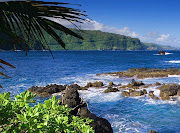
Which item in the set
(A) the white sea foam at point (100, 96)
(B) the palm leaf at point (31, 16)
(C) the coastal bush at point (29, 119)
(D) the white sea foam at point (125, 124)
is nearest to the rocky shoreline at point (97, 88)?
(A) the white sea foam at point (100, 96)

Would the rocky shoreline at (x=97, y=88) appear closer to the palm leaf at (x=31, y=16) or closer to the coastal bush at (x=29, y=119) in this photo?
the coastal bush at (x=29, y=119)

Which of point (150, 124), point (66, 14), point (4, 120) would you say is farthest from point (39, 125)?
point (150, 124)

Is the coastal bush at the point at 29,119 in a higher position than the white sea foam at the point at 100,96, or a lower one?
higher

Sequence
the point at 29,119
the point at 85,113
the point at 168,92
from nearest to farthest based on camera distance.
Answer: the point at 29,119 < the point at 85,113 < the point at 168,92

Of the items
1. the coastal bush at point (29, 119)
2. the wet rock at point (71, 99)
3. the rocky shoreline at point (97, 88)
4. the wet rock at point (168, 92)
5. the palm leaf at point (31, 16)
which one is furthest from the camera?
the wet rock at point (168, 92)

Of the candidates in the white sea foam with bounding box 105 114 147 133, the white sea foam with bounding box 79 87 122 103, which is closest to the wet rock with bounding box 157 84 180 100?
the white sea foam with bounding box 79 87 122 103

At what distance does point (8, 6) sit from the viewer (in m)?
1.57

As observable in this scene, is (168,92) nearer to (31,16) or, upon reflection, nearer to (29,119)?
(29,119)

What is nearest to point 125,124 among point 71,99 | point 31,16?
point 71,99

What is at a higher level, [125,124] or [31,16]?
[31,16]

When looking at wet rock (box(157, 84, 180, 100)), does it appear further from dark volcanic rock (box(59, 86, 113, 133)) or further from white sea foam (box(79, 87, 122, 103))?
dark volcanic rock (box(59, 86, 113, 133))

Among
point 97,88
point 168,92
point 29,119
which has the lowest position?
point 97,88

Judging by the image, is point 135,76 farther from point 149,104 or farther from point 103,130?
point 103,130

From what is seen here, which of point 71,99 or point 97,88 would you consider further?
point 97,88
